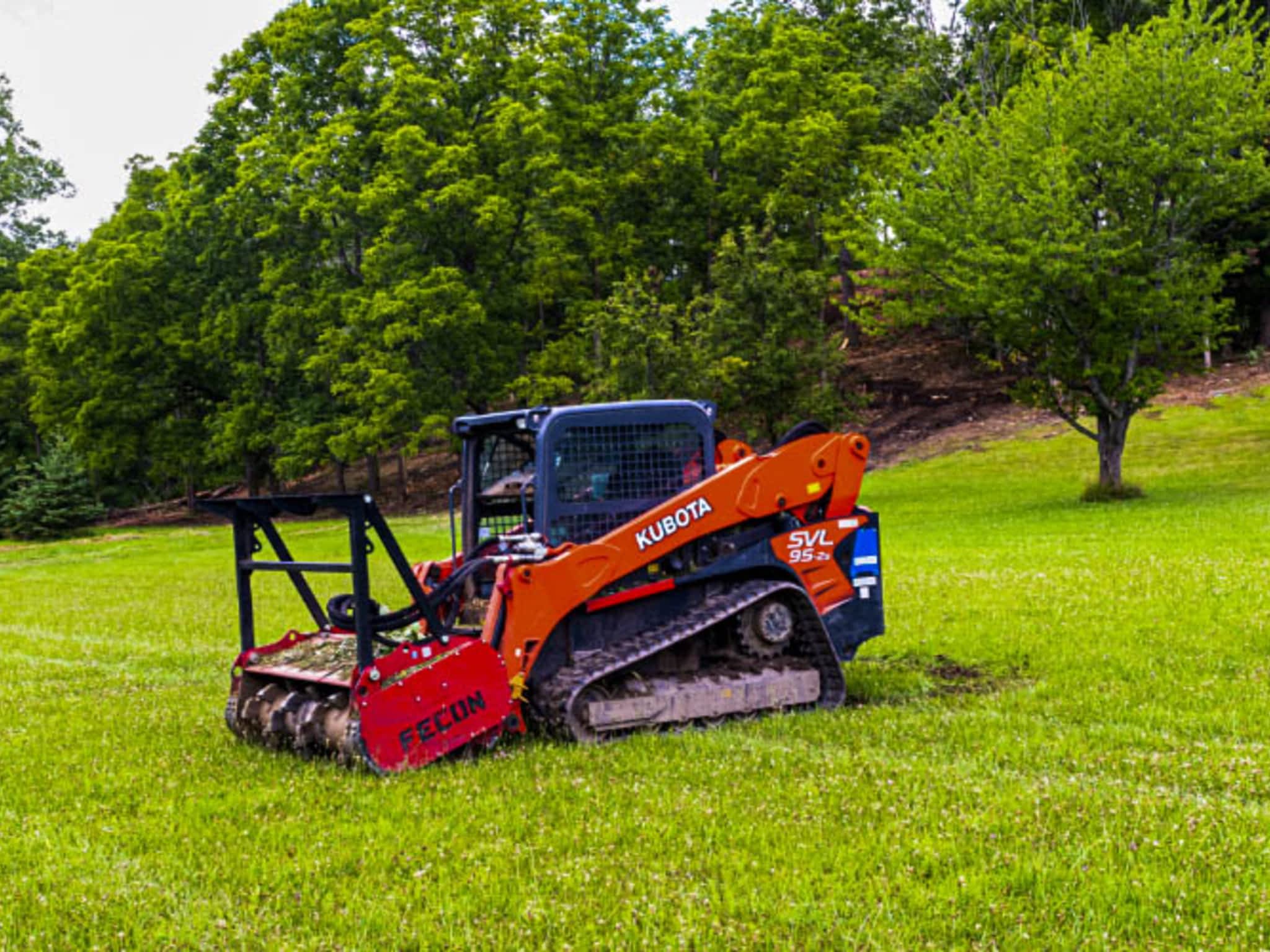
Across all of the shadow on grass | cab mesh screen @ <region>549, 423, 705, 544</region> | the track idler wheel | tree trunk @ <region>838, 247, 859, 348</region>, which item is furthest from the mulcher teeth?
tree trunk @ <region>838, 247, 859, 348</region>

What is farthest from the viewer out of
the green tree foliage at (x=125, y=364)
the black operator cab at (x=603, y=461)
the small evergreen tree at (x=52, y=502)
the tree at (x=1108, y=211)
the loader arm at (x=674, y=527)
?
the green tree foliage at (x=125, y=364)

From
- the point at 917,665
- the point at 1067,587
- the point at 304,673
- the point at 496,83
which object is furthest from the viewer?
the point at 496,83

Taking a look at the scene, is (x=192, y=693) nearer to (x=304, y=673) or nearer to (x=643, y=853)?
(x=304, y=673)

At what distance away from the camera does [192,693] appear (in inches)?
476

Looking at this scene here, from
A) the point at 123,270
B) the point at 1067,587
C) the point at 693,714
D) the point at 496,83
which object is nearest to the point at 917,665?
the point at 693,714

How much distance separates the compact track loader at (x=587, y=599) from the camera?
26.9 feet

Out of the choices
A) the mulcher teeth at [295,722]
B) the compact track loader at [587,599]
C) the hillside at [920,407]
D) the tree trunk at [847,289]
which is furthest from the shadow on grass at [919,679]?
the tree trunk at [847,289]

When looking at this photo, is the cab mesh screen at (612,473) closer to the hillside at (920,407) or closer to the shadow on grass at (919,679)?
the shadow on grass at (919,679)

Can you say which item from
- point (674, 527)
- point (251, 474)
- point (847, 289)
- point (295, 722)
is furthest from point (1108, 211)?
point (251, 474)

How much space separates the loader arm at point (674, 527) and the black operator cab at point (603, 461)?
32 cm

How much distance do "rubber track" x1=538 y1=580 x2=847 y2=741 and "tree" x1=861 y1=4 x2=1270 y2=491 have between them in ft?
70.2

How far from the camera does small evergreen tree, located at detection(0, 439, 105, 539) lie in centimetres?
5203

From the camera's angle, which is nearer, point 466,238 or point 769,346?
point 769,346

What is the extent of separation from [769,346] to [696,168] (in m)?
18.6
